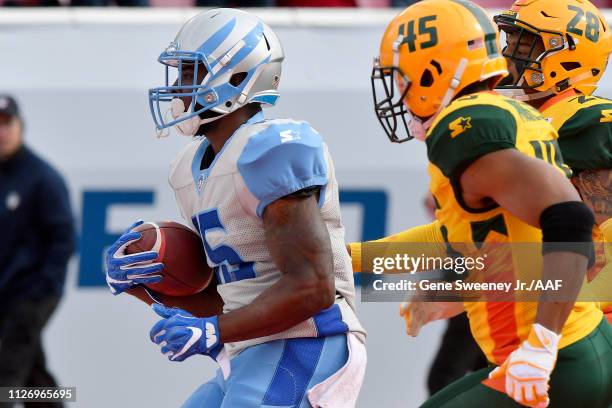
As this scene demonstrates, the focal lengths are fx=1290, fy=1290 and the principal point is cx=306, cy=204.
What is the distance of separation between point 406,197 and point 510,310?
2521 mm

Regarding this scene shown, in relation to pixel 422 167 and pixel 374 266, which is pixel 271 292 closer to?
pixel 374 266

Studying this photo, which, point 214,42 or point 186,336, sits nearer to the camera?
point 186,336

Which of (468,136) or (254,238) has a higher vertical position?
(468,136)

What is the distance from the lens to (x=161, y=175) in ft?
Result: 18.2

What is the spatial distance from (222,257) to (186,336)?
255mm

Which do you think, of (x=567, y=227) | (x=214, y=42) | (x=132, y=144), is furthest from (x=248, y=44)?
(x=132, y=144)

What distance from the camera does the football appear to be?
3.38 m

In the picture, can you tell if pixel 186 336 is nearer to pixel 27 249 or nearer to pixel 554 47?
pixel 554 47

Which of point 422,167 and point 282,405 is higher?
point 282,405

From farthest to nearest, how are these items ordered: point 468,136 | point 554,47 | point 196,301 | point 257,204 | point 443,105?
point 554,47 < point 196,301 < point 443,105 < point 257,204 < point 468,136

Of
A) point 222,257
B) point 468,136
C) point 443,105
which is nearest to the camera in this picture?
point 468,136

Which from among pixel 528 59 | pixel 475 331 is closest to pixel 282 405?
pixel 475 331

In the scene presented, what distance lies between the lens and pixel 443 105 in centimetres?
333

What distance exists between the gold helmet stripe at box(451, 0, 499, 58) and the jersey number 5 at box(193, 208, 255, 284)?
823 mm
